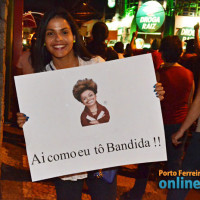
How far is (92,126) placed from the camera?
7.26ft

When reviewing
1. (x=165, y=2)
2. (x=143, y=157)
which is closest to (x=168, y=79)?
(x=143, y=157)

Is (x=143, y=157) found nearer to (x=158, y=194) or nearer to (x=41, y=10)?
(x=158, y=194)

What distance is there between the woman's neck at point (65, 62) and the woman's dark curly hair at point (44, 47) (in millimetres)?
51

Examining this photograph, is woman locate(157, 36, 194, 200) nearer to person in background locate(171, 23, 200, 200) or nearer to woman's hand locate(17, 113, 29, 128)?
person in background locate(171, 23, 200, 200)

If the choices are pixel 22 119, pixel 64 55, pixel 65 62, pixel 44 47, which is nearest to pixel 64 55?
pixel 64 55

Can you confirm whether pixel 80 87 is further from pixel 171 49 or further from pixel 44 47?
pixel 171 49

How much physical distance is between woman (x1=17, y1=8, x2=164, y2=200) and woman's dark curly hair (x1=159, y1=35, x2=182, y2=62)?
1403 millimetres

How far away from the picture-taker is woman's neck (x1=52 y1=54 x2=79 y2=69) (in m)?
2.46

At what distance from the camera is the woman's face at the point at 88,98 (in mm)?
2195

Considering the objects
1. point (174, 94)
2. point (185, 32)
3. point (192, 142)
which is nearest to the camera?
point (192, 142)

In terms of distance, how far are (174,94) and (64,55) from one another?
5.35ft

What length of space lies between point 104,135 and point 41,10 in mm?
18067

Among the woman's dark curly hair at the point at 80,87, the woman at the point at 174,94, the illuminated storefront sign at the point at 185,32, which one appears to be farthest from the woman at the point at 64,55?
the illuminated storefront sign at the point at 185,32

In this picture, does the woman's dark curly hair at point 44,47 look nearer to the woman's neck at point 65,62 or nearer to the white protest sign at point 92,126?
the woman's neck at point 65,62
